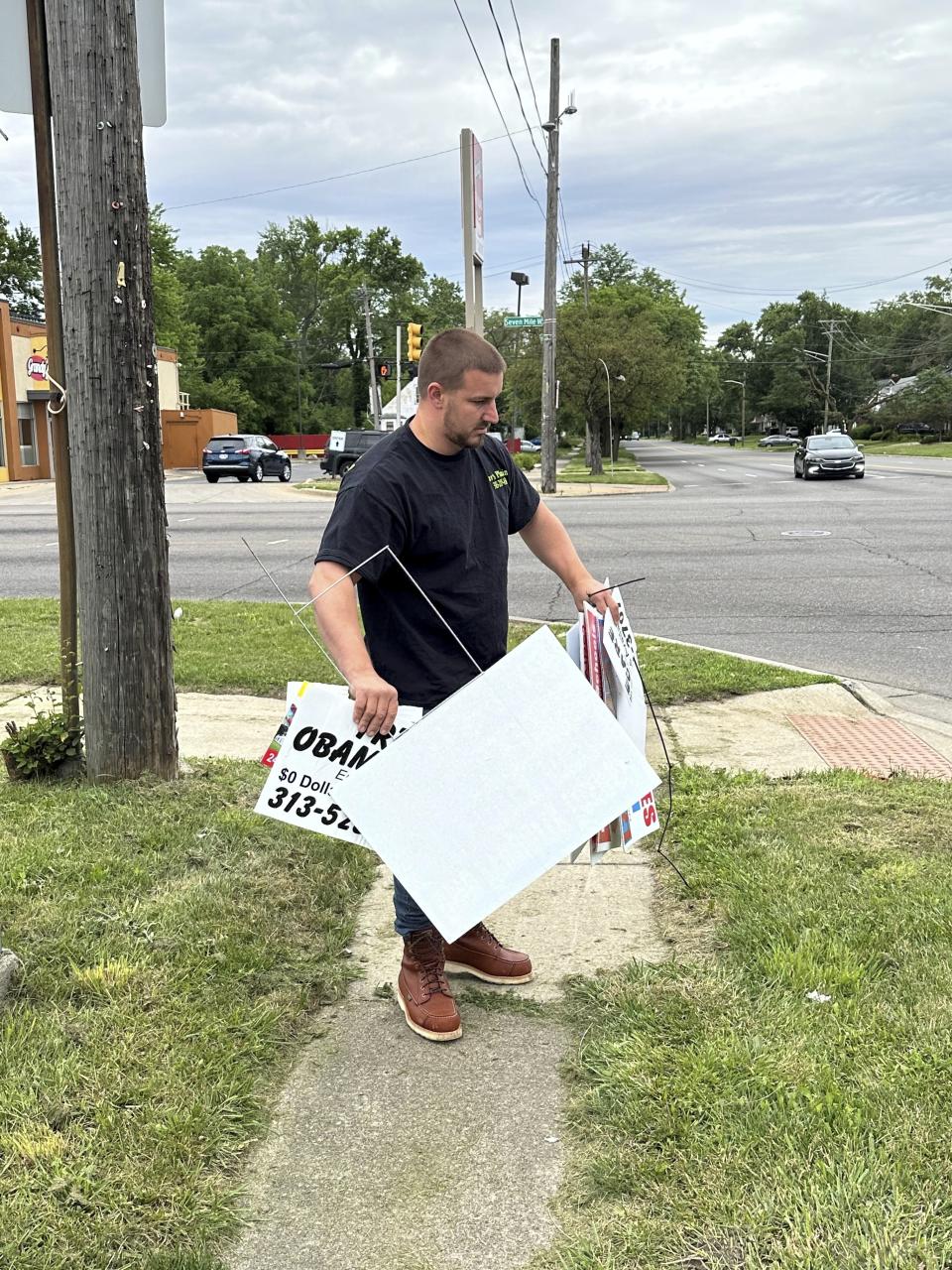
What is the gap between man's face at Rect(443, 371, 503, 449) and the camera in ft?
9.68

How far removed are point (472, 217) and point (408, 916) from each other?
220 inches

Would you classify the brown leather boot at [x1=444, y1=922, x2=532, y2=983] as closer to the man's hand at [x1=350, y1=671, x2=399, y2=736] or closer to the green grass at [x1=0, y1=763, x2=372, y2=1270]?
the green grass at [x1=0, y1=763, x2=372, y2=1270]

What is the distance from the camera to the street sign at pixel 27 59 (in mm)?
4203

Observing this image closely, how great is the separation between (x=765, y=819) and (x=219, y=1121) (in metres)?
2.62

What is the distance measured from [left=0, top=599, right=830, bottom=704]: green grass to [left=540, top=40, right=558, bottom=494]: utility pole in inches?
730

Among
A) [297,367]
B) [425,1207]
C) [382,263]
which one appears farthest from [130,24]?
[382,263]

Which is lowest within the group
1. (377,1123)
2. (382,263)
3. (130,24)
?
(377,1123)

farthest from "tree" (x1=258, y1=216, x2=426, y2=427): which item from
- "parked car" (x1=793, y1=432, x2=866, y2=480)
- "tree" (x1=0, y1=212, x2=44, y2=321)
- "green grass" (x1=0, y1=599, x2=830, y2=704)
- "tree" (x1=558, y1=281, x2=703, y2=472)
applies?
"green grass" (x1=0, y1=599, x2=830, y2=704)

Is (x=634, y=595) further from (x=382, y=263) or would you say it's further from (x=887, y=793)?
(x=382, y=263)

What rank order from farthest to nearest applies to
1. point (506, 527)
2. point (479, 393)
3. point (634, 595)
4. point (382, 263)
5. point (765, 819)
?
1. point (382, 263)
2. point (634, 595)
3. point (765, 819)
4. point (506, 527)
5. point (479, 393)

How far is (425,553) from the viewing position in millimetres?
3094

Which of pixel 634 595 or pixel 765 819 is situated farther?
pixel 634 595

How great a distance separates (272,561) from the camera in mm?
14008

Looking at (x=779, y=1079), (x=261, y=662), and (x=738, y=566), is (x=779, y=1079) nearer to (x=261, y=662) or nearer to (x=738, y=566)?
(x=261, y=662)
